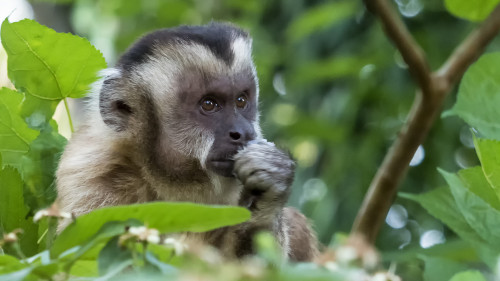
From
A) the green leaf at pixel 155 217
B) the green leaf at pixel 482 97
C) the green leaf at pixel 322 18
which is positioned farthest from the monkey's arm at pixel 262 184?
the green leaf at pixel 322 18

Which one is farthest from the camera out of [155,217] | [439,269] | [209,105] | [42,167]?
[209,105]

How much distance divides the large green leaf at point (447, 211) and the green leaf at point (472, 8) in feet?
3.35

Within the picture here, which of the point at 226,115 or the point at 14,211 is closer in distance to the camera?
the point at 14,211

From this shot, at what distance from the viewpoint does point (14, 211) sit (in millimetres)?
2537

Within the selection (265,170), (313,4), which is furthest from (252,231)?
(313,4)

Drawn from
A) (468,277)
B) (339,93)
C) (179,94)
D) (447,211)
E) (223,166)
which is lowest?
(339,93)

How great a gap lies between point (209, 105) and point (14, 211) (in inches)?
66.4

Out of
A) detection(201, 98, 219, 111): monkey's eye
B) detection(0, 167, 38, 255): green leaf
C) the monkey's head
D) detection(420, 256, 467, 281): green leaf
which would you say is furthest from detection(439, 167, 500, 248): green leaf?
detection(201, 98, 219, 111): monkey's eye

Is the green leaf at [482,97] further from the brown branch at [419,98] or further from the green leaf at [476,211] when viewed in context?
the brown branch at [419,98]

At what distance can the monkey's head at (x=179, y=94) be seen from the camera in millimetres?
3922

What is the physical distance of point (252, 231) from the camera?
337 centimetres

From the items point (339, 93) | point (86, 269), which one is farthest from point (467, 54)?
point (339, 93)

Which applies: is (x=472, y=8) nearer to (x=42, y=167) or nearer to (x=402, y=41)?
(x=402, y=41)

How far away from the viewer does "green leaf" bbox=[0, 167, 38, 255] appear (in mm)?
2520
